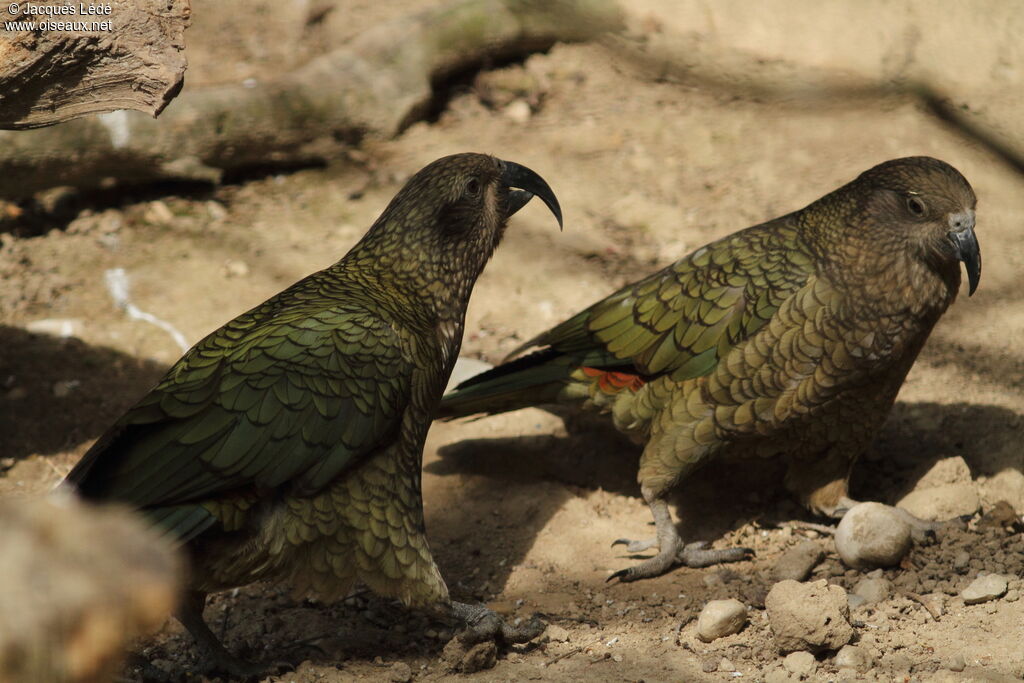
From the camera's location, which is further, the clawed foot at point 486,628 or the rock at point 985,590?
the rock at point 985,590

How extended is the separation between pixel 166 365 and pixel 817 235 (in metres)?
3.44

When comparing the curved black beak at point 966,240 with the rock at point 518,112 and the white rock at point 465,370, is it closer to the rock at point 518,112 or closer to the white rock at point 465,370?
the white rock at point 465,370

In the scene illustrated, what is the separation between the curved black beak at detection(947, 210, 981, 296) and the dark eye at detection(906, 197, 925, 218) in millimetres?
119

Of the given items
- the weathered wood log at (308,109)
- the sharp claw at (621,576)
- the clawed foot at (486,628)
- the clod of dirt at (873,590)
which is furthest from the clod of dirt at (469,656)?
the weathered wood log at (308,109)

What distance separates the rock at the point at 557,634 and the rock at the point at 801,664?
828 mm

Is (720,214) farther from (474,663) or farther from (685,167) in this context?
(474,663)

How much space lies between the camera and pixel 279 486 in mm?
3328

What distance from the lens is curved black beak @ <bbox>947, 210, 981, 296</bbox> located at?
149 inches

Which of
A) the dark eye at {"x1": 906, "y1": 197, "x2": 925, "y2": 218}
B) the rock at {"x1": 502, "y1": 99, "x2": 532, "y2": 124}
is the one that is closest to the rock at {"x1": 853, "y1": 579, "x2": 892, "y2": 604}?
the dark eye at {"x1": 906, "y1": 197, "x2": 925, "y2": 218}

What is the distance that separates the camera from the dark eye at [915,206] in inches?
155

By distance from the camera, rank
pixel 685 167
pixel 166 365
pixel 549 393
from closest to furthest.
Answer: pixel 549 393, pixel 166 365, pixel 685 167

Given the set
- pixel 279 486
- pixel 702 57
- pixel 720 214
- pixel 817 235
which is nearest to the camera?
pixel 279 486

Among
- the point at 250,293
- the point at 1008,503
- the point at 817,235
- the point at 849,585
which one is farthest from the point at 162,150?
the point at 1008,503

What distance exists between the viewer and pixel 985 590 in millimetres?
3682
